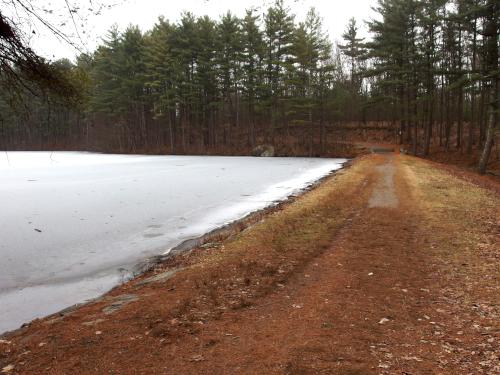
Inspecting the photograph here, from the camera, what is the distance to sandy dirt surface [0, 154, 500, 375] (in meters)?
3.79

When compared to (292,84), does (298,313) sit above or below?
below

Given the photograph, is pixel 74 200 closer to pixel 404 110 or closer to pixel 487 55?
pixel 487 55

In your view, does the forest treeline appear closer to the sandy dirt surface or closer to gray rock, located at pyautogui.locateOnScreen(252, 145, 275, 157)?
gray rock, located at pyautogui.locateOnScreen(252, 145, 275, 157)

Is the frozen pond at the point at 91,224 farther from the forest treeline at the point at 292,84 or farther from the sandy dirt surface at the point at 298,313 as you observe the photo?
the forest treeline at the point at 292,84

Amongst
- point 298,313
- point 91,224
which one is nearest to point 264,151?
point 91,224

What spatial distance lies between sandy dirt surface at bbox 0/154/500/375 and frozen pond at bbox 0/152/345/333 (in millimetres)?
896

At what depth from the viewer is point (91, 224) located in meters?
10.3

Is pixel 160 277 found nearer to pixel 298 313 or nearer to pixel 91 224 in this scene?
pixel 298 313

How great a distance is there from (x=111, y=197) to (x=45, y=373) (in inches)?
429

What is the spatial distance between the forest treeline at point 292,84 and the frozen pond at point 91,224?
13345 millimetres

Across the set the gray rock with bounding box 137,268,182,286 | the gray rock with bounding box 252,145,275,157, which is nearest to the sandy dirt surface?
the gray rock with bounding box 137,268,182,286

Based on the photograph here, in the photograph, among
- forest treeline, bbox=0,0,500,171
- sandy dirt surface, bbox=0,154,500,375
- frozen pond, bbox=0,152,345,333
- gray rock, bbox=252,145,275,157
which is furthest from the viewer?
gray rock, bbox=252,145,275,157

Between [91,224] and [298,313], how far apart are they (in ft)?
23.4

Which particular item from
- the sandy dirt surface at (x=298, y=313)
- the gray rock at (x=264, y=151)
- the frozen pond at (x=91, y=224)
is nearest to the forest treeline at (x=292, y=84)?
the gray rock at (x=264, y=151)
